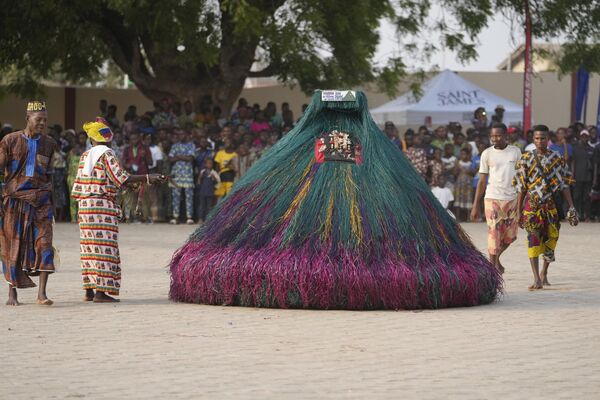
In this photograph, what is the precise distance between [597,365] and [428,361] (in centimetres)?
106

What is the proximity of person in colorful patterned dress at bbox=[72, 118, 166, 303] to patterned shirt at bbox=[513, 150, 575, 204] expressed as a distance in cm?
400

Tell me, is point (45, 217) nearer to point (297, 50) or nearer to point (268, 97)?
point (297, 50)

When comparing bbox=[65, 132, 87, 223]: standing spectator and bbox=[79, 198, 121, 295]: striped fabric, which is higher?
bbox=[65, 132, 87, 223]: standing spectator

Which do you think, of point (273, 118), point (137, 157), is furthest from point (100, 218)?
point (273, 118)

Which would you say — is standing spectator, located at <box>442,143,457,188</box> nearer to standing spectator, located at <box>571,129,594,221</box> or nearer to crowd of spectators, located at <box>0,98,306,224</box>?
standing spectator, located at <box>571,129,594,221</box>

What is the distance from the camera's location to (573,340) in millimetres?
9305

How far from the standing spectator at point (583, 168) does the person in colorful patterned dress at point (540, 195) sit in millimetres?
11118

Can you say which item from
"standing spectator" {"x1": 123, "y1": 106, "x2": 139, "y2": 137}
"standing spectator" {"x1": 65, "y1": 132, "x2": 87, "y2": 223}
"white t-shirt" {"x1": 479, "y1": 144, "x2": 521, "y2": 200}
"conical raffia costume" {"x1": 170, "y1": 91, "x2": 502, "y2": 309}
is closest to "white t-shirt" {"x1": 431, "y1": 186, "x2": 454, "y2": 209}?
"standing spectator" {"x1": 123, "y1": 106, "x2": 139, "y2": 137}

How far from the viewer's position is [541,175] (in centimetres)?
1314

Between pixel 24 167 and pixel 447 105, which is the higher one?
pixel 447 105

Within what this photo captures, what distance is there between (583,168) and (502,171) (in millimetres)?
10895

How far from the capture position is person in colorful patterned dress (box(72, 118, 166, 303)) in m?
11.5

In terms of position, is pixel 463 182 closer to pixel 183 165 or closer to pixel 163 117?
pixel 183 165

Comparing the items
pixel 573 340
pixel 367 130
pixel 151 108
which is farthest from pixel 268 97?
pixel 573 340
